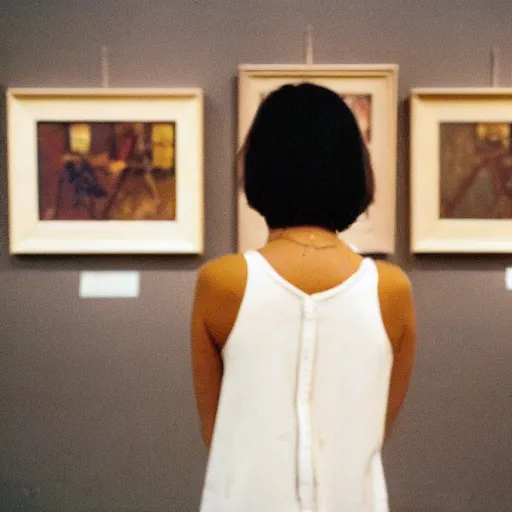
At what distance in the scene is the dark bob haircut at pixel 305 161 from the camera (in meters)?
0.78

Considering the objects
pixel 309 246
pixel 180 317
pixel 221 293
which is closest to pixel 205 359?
pixel 221 293

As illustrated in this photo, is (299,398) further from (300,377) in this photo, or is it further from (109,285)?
(109,285)

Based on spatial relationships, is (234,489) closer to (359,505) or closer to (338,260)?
(359,505)

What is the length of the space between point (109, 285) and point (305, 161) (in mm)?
1023

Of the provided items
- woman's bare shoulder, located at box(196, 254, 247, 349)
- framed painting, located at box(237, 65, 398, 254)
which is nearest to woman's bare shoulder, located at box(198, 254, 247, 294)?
woman's bare shoulder, located at box(196, 254, 247, 349)

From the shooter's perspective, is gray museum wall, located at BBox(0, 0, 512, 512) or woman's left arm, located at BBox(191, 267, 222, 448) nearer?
woman's left arm, located at BBox(191, 267, 222, 448)

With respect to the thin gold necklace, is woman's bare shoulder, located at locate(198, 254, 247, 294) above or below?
below

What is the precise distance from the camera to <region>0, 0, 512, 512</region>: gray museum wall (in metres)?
1.62

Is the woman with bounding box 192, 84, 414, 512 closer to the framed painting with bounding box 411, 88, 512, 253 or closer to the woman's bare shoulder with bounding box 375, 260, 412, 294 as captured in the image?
the woman's bare shoulder with bounding box 375, 260, 412, 294

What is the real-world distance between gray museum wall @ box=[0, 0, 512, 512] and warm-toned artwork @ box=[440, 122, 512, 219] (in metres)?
0.12

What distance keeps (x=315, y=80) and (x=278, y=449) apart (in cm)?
109

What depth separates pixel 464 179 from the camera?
1.60 metres

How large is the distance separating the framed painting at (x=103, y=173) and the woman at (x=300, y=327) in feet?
2.64

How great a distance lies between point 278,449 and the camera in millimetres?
815
